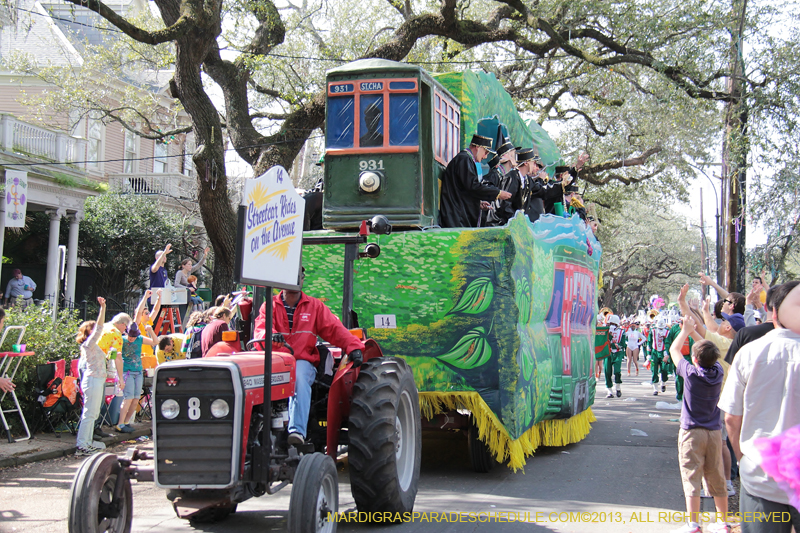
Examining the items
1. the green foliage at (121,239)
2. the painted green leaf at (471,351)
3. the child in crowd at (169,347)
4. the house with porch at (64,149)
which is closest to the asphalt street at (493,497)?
the painted green leaf at (471,351)

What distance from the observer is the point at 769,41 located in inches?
626

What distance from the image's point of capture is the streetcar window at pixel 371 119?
8.23 m

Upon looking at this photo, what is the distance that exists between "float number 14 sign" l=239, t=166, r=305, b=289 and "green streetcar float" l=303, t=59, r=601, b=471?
191cm

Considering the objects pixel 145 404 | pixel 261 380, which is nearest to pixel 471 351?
pixel 261 380

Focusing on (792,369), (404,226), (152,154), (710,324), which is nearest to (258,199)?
(792,369)

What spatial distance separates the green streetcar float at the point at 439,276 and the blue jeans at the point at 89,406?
9.92 ft

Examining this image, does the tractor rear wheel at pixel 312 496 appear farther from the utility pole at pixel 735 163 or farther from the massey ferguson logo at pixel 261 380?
the utility pole at pixel 735 163

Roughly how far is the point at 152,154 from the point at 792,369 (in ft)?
93.5

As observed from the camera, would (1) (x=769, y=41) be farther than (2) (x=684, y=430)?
Yes

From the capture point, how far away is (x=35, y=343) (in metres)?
10.1

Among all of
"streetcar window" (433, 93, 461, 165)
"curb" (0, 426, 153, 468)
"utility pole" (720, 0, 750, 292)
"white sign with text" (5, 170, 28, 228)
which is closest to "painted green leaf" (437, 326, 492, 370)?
"streetcar window" (433, 93, 461, 165)

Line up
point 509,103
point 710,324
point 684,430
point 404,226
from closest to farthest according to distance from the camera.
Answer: point 684,430
point 710,324
point 404,226
point 509,103

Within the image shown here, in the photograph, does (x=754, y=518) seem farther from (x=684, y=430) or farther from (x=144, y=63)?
(x=144, y=63)

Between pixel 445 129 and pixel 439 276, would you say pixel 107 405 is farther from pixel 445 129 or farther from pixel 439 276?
pixel 445 129
